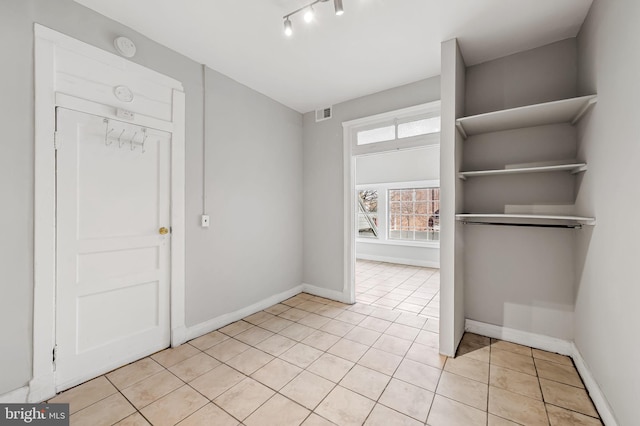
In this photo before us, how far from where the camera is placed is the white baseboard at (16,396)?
63.4 inches

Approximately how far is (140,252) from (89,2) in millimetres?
1892

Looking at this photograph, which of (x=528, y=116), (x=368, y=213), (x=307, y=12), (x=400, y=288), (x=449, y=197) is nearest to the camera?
(x=307, y=12)

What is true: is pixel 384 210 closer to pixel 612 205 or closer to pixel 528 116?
pixel 528 116

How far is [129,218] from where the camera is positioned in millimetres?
2178

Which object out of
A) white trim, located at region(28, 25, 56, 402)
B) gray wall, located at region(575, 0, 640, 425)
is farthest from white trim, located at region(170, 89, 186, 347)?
gray wall, located at region(575, 0, 640, 425)

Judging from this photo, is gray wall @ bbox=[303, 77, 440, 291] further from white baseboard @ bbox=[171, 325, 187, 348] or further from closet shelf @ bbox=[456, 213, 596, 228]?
white baseboard @ bbox=[171, 325, 187, 348]

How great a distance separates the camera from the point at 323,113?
380 centimetres

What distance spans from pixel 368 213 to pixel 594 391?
528cm

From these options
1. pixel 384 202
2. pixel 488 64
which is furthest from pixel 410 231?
pixel 488 64

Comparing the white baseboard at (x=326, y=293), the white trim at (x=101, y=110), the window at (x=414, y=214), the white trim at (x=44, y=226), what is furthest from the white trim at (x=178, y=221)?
the window at (x=414, y=214)

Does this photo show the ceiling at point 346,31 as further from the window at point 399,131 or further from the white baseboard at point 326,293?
the white baseboard at point 326,293

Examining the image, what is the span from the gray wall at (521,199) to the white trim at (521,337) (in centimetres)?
5

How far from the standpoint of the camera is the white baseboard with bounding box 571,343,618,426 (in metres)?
1.55

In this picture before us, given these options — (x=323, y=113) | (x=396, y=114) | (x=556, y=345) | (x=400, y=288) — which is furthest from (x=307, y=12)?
(x=400, y=288)
